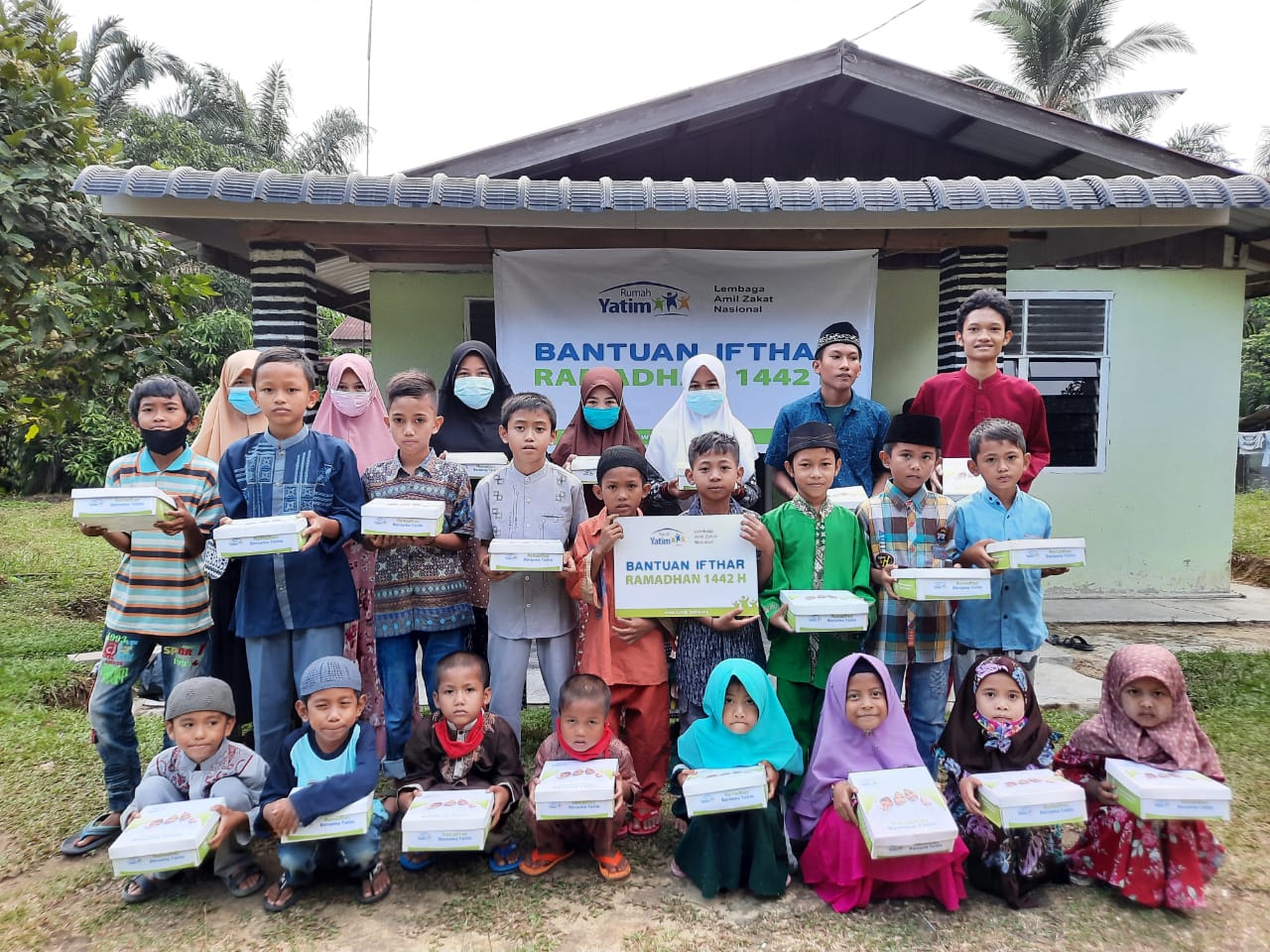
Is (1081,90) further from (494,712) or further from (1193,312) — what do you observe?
(494,712)

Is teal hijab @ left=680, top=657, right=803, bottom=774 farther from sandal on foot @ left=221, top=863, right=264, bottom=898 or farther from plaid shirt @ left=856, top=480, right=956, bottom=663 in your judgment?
sandal on foot @ left=221, top=863, right=264, bottom=898

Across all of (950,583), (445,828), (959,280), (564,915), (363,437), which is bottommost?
(564,915)

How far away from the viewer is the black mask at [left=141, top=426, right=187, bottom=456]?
275cm

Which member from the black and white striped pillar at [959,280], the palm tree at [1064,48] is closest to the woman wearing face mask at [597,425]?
the black and white striped pillar at [959,280]

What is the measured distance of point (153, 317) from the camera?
5.52 meters

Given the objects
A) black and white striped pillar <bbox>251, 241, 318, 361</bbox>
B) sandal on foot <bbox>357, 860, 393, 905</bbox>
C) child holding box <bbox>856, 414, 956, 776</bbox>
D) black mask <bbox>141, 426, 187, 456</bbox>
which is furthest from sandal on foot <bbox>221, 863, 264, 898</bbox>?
black and white striped pillar <bbox>251, 241, 318, 361</bbox>

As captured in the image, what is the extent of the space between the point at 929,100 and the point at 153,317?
5.77m

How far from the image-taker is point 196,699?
246 cm

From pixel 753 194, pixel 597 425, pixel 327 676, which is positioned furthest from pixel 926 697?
pixel 753 194

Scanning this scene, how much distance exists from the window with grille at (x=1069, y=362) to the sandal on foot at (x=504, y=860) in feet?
19.9

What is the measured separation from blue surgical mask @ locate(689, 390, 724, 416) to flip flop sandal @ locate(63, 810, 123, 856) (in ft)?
9.31

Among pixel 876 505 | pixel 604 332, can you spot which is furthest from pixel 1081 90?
pixel 876 505

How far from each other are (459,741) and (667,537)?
1.00m

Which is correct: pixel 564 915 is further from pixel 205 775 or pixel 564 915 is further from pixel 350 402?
pixel 350 402
